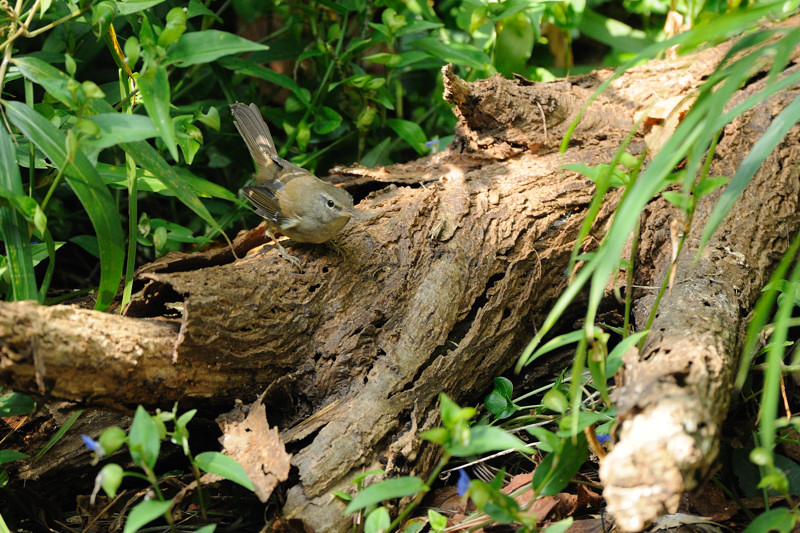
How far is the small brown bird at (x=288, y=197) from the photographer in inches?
112

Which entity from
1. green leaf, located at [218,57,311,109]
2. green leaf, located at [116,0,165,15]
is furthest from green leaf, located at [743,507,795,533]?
green leaf, located at [218,57,311,109]

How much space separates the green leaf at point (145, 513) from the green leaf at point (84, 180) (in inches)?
37.0

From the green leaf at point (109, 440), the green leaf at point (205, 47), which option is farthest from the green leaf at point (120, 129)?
the green leaf at point (109, 440)

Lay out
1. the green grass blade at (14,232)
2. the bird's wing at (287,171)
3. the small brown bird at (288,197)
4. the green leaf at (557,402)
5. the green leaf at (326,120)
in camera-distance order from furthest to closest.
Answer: the green leaf at (326,120) → the bird's wing at (287,171) → the small brown bird at (288,197) → the green grass blade at (14,232) → the green leaf at (557,402)

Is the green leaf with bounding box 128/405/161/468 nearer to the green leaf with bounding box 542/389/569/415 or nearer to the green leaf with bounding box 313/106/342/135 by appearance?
the green leaf with bounding box 542/389/569/415

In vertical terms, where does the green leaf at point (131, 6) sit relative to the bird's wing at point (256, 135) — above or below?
above

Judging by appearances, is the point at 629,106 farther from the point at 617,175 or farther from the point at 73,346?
the point at 73,346

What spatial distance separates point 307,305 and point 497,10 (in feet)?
6.71

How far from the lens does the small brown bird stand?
284 cm

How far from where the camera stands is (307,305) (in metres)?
2.57

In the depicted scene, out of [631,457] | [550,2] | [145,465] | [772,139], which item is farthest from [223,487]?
[550,2]

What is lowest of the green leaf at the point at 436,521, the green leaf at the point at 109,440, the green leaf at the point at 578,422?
the green leaf at the point at 436,521

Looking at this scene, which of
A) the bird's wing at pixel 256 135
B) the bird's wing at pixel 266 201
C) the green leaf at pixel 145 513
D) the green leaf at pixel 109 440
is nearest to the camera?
the green leaf at pixel 145 513

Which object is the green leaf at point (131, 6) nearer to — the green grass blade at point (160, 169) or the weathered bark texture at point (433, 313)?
the green grass blade at point (160, 169)
